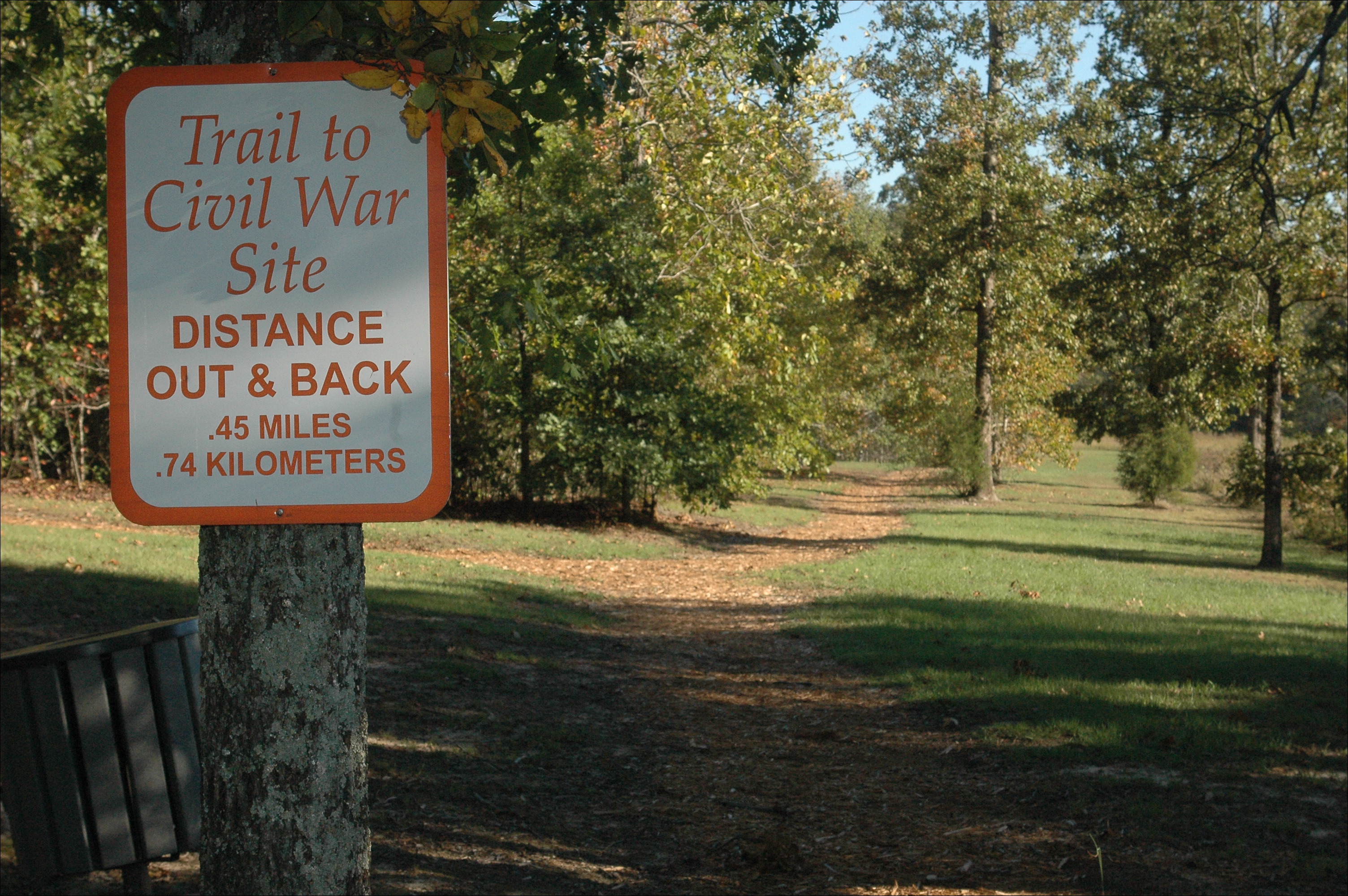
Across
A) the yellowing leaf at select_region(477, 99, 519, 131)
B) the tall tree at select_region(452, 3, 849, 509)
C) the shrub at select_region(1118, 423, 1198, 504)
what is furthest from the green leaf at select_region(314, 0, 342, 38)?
the shrub at select_region(1118, 423, 1198, 504)

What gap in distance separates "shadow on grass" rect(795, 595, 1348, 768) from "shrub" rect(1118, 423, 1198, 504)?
82.6 feet

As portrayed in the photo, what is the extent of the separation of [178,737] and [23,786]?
0.55 metres

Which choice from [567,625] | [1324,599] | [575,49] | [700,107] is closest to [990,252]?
[1324,599]

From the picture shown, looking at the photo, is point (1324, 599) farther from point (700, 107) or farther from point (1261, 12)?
point (700, 107)

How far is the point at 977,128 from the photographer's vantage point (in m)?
29.1

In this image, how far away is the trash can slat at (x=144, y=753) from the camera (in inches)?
150

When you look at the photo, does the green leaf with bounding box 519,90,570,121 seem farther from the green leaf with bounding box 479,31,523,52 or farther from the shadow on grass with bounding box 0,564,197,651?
the shadow on grass with bounding box 0,564,197,651

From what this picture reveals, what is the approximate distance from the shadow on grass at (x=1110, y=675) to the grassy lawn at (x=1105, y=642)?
2 cm

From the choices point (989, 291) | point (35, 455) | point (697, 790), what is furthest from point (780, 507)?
point (697, 790)

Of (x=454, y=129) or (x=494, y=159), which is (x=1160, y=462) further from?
(x=454, y=129)

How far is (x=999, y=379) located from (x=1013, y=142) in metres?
7.48

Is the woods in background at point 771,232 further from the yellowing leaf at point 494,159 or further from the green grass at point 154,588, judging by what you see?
the green grass at point 154,588

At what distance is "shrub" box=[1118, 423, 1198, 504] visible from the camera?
35.4 m

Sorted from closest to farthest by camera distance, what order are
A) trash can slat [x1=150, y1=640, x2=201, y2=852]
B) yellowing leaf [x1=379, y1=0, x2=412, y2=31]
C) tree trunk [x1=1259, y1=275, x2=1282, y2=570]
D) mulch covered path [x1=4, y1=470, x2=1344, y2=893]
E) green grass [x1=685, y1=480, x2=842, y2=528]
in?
yellowing leaf [x1=379, y1=0, x2=412, y2=31] → trash can slat [x1=150, y1=640, x2=201, y2=852] → mulch covered path [x1=4, y1=470, x2=1344, y2=893] → tree trunk [x1=1259, y1=275, x2=1282, y2=570] → green grass [x1=685, y1=480, x2=842, y2=528]
